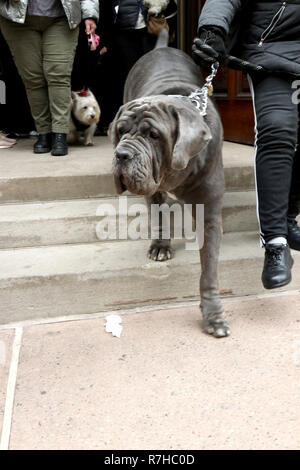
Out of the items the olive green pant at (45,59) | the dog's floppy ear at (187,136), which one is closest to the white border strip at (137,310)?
the dog's floppy ear at (187,136)

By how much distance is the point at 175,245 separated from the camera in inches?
136

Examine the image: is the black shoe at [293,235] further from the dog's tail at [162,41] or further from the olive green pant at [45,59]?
the olive green pant at [45,59]

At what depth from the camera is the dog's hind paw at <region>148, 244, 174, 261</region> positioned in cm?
320

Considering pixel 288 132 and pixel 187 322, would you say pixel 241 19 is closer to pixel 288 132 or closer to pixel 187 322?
pixel 288 132

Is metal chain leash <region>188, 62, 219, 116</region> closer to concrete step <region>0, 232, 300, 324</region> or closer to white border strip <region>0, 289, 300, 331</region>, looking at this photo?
concrete step <region>0, 232, 300, 324</region>

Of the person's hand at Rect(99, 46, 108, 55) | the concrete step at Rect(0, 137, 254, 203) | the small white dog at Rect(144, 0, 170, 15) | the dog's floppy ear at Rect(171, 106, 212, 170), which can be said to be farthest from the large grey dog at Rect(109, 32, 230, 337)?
the person's hand at Rect(99, 46, 108, 55)

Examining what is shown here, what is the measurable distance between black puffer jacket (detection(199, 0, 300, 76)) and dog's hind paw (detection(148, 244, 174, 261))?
3.97 feet

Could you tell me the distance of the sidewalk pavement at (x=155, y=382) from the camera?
6.31ft

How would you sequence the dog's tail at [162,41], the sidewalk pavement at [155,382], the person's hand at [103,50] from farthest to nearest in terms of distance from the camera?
the person's hand at [103,50], the dog's tail at [162,41], the sidewalk pavement at [155,382]

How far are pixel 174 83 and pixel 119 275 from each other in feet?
3.85

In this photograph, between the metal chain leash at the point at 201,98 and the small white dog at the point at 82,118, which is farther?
the small white dog at the point at 82,118

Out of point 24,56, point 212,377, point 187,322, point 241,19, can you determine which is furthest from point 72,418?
point 24,56

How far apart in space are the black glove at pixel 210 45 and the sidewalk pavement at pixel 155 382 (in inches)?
56.4

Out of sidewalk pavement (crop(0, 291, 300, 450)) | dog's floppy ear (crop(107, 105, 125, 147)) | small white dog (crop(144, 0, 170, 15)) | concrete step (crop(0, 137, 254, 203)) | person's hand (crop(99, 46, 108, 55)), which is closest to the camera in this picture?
sidewalk pavement (crop(0, 291, 300, 450))
